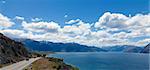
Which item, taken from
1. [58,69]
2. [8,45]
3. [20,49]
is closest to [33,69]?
[58,69]

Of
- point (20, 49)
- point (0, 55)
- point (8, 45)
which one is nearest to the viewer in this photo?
point (0, 55)

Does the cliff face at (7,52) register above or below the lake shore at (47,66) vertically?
above

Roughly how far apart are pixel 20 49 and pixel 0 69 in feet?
318

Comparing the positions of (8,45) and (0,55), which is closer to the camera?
(0,55)

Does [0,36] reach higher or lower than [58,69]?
higher

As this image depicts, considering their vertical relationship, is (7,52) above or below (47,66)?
above

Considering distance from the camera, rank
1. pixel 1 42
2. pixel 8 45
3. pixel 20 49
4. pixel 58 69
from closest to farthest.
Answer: pixel 58 69
pixel 1 42
pixel 8 45
pixel 20 49

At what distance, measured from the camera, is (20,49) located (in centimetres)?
19150

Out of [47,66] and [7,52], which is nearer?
[47,66]

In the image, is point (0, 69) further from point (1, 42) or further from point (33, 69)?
point (1, 42)

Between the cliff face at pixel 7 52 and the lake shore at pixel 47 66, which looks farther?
the cliff face at pixel 7 52

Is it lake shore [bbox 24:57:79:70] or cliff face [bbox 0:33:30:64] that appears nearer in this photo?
lake shore [bbox 24:57:79:70]

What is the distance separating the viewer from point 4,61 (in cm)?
12356

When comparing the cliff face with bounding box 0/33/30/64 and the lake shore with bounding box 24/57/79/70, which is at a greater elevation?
the cliff face with bounding box 0/33/30/64
